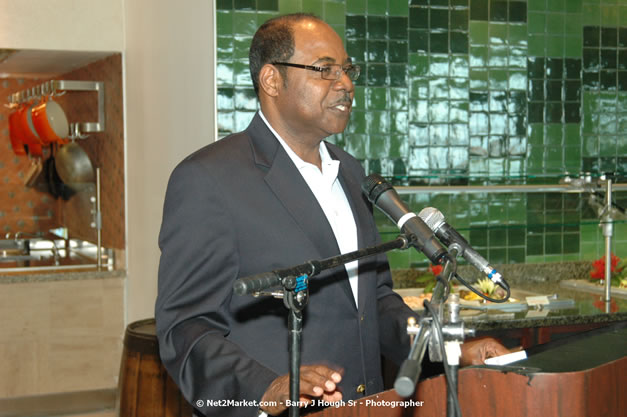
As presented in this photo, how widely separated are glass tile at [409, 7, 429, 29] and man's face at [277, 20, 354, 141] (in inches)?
87.4

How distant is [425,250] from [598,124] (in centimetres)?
322

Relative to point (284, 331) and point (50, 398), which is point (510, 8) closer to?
point (284, 331)

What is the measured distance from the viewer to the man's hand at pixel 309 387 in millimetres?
1279

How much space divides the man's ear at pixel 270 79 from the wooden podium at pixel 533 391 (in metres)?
0.80

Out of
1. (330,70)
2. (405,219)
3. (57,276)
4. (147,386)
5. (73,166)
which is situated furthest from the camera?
(73,166)

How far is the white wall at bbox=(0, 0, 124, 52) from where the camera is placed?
181 inches

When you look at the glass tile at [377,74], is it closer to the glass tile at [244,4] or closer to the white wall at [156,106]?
the glass tile at [244,4]

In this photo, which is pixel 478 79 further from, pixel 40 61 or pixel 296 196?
pixel 40 61

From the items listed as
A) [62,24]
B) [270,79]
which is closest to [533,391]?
[270,79]

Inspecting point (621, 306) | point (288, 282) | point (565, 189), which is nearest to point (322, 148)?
point (288, 282)

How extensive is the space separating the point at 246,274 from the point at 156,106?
2640 millimetres

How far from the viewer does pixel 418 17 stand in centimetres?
396

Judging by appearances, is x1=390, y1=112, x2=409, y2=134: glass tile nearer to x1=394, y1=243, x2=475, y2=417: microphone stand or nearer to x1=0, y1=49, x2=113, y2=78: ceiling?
x1=0, y1=49, x2=113, y2=78: ceiling

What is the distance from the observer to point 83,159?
5.19 metres
